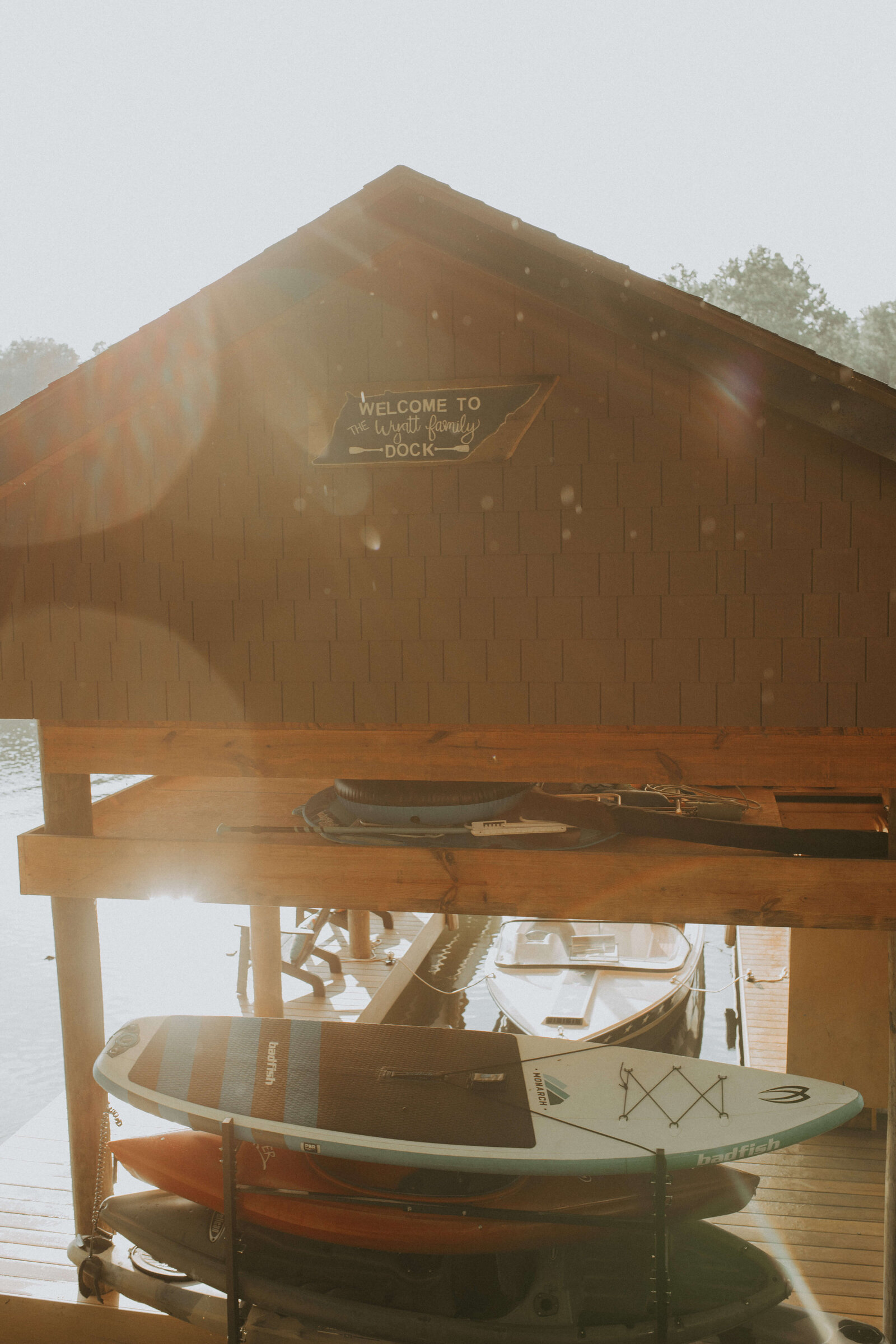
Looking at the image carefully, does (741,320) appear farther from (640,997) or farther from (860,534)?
(640,997)

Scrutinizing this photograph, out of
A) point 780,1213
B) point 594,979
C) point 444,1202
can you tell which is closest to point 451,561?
point 444,1202

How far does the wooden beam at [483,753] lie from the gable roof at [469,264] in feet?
4.50

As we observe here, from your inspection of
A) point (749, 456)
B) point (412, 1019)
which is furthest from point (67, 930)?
point (412, 1019)

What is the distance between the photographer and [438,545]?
14.1 ft

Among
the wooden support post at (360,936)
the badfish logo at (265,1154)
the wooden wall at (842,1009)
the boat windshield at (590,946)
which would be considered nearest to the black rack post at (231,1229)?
the badfish logo at (265,1154)

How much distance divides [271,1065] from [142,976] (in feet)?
Answer: 32.5

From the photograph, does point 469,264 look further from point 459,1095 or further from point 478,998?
point 478,998

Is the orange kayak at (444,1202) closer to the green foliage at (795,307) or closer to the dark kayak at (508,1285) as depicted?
the dark kayak at (508,1285)

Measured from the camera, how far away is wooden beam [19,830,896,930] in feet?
13.4

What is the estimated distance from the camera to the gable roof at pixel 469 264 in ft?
12.0

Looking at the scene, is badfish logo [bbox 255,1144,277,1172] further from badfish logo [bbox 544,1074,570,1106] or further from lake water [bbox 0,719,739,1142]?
lake water [bbox 0,719,739,1142]

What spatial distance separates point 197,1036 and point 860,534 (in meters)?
4.43

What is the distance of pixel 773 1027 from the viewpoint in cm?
809

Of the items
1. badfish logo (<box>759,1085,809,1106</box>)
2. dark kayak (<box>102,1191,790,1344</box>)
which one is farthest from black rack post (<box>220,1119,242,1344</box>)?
badfish logo (<box>759,1085,809,1106</box>)
